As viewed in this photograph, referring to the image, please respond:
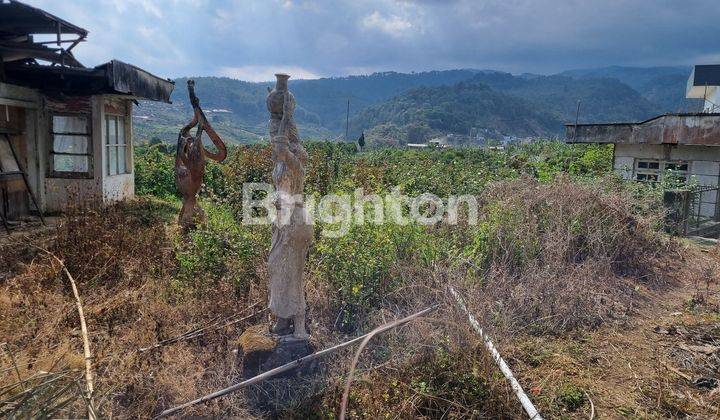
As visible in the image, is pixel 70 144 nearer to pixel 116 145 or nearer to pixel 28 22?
pixel 116 145

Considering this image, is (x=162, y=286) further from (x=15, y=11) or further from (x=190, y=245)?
(x=15, y=11)

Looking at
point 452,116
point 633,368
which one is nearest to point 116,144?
point 633,368

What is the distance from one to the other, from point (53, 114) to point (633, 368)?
394 inches

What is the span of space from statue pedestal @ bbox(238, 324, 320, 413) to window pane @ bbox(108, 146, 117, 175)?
7.44 metres

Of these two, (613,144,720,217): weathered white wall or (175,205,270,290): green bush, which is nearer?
(175,205,270,290): green bush

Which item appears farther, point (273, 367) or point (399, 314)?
point (399, 314)

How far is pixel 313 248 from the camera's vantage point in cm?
549

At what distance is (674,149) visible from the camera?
12.2m

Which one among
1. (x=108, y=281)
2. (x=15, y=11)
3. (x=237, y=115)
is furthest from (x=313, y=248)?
(x=237, y=115)

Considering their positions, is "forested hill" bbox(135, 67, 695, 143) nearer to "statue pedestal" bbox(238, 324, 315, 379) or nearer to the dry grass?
the dry grass

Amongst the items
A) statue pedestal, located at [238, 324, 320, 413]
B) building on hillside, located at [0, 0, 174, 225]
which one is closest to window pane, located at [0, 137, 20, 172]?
building on hillside, located at [0, 0, 174, 225]

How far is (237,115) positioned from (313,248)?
67872 millimetres

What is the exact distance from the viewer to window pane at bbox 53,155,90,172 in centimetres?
897

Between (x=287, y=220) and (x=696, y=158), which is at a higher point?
(x=696, y=158)
